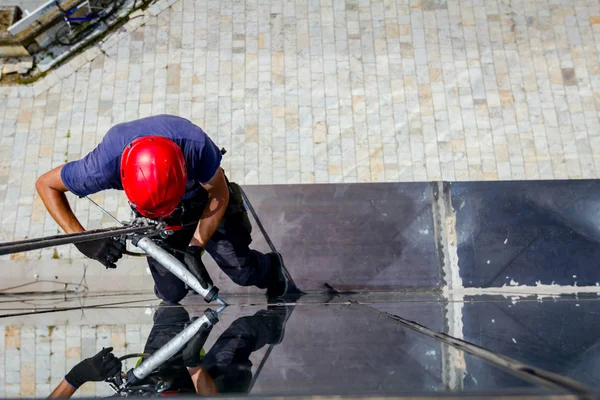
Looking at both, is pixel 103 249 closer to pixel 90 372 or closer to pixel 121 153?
Result: pixel 121 153

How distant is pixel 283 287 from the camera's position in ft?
15.1

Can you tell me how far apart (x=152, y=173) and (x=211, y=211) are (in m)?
0.87

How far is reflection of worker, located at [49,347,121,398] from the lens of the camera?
5.38 feet

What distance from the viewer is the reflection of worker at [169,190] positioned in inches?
125

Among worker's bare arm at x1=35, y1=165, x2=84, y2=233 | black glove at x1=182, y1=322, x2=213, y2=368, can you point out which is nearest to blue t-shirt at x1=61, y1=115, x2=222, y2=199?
worker's bare arm at x1=35, y1=165, x2=84, y2=233

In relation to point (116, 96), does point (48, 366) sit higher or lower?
higher

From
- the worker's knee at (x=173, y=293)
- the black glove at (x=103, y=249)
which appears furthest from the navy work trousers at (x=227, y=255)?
the black glove at (x=103, y=249)

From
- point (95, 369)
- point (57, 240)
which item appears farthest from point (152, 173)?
point (95, 369)

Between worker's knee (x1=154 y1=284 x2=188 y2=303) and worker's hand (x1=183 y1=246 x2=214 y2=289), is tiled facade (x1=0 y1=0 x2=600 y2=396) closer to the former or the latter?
worker's knee (x1=154 y1=284 x2=188 y2=303)

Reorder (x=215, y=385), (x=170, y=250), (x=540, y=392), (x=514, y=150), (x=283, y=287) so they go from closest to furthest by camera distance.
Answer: (x=540, y=392) → (x=215, y=385) → (x=170, y=250) → (x=283, y=287) → (x=514, y=150)

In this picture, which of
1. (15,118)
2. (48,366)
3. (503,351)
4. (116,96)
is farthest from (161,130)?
(15,118)

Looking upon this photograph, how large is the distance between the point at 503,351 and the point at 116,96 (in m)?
5.89

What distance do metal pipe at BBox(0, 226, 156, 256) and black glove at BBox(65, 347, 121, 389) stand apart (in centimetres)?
46

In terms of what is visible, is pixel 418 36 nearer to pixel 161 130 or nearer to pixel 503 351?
pixel 161 130
